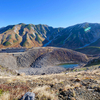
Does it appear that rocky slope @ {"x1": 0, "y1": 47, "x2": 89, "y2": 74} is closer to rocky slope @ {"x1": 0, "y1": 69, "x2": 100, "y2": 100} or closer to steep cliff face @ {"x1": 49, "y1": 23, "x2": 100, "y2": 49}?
rocky slope @ {"x1": 0, "y1": 69, "x2": 100, "y2": 100}

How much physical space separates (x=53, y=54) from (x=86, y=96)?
1950 inches

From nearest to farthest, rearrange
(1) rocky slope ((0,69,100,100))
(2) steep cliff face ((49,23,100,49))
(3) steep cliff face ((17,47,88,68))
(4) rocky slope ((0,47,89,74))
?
(1) rocky slope ((0,69,100,100)) → (4) rocky slope ((0,47,89,74)) → (3) steep cliff face ((17,47,88,68)) → (2) steep cliff face ((49,23,100,49))

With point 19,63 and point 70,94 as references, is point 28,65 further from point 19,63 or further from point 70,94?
point 70,94

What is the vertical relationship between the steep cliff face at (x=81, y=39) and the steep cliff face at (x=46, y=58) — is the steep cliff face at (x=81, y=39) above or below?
above

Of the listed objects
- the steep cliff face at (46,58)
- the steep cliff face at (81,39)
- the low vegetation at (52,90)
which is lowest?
the steep cliff face at (46,58)

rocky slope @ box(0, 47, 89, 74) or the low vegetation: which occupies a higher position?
the low vegetation

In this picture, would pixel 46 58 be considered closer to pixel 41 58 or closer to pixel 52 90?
pixel 41 58

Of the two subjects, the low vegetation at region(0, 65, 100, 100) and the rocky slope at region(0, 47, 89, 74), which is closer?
the low vegetation at region(0, 65, 100, 100)

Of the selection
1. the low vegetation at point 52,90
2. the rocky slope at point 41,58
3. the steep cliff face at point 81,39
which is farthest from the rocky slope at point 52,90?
the steep cliff face at point 81,39

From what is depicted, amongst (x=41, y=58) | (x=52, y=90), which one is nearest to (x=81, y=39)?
(x=41, y=58)

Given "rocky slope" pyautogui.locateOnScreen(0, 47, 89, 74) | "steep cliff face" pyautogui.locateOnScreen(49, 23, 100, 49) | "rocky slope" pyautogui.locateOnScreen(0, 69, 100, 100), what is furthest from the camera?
"steep cliff face" pyautogui.locateOnScreen(49, 23, 100, 49)

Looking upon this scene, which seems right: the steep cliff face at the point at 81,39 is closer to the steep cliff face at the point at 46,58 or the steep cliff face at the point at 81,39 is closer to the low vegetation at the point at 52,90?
the steep cliff face at the point at 46,58

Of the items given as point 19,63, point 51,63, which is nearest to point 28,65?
point 19,63

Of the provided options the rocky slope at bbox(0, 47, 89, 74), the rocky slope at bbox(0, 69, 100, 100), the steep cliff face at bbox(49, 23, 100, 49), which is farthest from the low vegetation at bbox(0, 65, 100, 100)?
the steep cliff face at bbox(49, 23, 100, 49)
